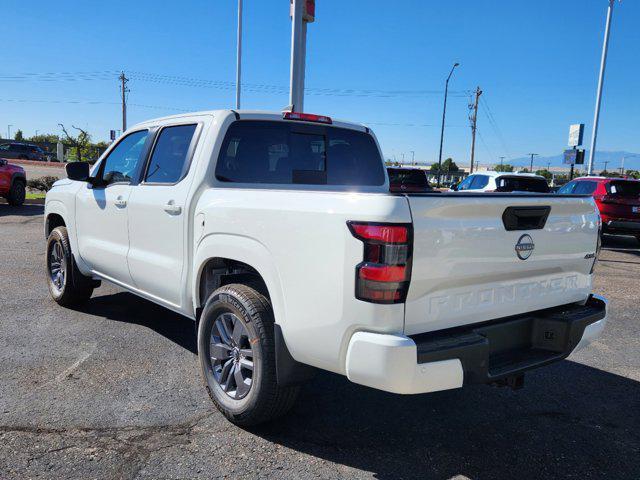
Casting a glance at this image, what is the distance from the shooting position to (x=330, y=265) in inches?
100

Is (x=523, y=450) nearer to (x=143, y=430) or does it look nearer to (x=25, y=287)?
(x=143, y=430)

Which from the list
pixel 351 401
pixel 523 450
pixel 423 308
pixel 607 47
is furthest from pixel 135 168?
pixel 607 47

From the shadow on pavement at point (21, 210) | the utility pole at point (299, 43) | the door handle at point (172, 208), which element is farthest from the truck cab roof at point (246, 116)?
the shadow on pavement at point (21, 210)

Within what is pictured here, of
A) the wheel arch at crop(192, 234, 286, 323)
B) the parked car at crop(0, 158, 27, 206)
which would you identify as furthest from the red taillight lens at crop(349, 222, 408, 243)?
the parked car at crop(0, 158, 27, 206)

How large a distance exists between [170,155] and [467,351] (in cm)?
274

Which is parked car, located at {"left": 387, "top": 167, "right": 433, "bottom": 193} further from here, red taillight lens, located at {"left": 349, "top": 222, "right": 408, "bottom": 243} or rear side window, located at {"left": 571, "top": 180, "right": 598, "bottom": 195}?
red taillight lens, located at {"left": 349, "top": 222, "right": 408, "bottom": 243}

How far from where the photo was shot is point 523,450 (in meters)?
3.05

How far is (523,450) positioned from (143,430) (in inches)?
87.9

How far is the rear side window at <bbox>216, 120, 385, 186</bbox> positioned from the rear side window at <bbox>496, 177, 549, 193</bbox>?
29.8 feet

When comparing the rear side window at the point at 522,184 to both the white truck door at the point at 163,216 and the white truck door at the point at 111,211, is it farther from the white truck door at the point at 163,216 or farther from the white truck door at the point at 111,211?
the white truck door at the point at 163,216

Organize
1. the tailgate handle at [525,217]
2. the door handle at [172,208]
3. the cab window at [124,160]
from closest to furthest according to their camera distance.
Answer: the tailgate handle at [525,217] < the door handle at [172,208] < the cab window at [124,160]

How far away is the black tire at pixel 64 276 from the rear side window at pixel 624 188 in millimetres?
11710

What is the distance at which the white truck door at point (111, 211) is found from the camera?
4.46 m

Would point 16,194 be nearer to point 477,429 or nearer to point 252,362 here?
point 252,362
